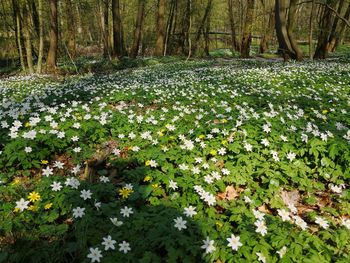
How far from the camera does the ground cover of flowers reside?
336cm

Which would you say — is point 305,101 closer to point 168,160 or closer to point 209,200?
point 168,160

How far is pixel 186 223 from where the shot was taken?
363cm

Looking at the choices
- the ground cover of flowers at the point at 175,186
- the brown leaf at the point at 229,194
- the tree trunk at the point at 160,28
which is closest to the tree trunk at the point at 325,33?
the tree trunk at the point at 160,28

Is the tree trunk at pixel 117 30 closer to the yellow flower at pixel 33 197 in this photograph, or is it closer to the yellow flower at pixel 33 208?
the yellow flower at pixel 33 197

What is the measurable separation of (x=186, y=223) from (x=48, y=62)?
21.2m

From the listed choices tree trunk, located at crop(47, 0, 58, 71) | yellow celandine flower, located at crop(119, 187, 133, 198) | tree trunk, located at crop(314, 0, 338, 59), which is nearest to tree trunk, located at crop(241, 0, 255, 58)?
tree trunk, located at crop(314, 0, 338, 59)

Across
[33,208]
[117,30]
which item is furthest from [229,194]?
[117,30]

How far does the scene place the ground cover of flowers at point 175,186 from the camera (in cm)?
336

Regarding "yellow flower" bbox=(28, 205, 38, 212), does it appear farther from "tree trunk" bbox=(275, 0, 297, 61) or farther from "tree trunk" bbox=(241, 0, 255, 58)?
"tree trunk" bbox=(241, 0, 255, 58)

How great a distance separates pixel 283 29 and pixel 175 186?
20569 millimetres

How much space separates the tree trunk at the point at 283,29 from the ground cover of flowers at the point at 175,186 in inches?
610

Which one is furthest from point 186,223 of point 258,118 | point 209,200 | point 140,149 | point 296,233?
point 258,118

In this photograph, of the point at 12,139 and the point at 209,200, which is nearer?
the point at 209,200

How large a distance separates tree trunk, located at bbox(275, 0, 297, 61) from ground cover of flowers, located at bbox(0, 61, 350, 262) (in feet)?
50.9
